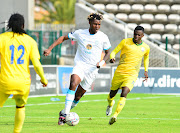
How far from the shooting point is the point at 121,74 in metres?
10.4

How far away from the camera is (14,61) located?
6691 mm

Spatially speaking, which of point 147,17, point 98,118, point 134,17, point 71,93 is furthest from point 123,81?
point 147,17

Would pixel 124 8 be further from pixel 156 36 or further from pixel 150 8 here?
pixel 156 36

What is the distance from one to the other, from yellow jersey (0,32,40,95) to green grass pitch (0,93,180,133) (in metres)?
2.05

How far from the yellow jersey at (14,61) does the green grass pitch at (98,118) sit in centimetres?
205

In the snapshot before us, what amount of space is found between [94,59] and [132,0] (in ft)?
64.8

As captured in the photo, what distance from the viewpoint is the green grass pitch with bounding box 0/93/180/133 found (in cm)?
898

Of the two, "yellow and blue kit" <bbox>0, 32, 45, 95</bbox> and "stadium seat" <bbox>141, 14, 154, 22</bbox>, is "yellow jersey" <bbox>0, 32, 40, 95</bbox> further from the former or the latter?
"stadium seat" <bbox>141, 14, 154, 22</bbox>

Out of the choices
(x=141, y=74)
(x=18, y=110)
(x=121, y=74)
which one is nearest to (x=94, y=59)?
(x=121, y=74)

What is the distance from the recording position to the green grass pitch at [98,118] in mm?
8977

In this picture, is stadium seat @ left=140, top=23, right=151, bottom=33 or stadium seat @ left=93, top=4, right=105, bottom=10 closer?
stadium seat @ left=140, top=23, right=151, bottom=33

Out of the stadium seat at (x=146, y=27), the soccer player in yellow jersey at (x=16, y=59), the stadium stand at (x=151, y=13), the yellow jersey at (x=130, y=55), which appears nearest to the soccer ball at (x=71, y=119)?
the yellow jersey at (x=130, y=55)

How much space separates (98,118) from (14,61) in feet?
15.2

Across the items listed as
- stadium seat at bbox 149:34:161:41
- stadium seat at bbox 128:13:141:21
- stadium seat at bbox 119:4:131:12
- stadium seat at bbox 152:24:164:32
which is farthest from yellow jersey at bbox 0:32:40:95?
stadium seat at bbox 119:4:131:12
